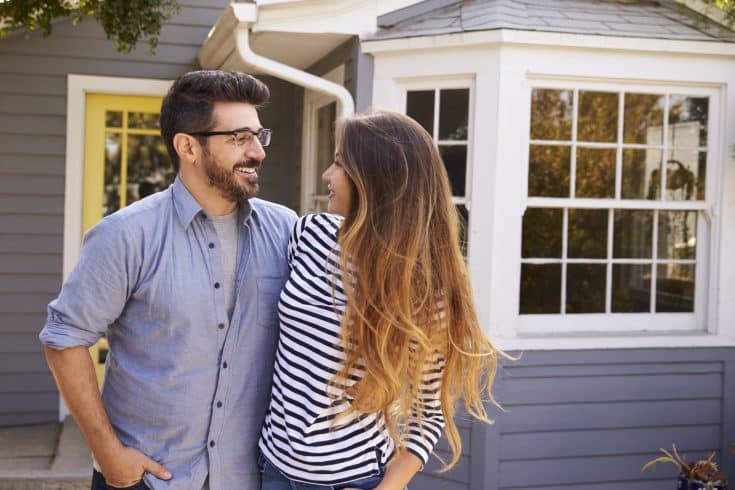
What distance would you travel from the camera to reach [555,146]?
4660 millimetres

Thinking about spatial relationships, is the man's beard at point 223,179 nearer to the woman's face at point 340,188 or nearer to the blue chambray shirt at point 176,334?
the blue chambray shirt at point 176,334

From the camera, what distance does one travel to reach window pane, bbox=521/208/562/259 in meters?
4.65

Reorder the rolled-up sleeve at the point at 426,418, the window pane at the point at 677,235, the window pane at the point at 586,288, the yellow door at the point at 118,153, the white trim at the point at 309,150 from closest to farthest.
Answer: the rolled-up sleeve at the point at 426,418 → the window pane at the point at 586,288 → the window pane at the point at 677,235 → the white trim at the point at 309,150 → the yellow door at the point at 118,153

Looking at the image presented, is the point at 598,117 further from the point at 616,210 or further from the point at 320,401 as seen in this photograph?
the point at 320,401

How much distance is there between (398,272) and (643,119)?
3137mm

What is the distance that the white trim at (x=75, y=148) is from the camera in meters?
5.99

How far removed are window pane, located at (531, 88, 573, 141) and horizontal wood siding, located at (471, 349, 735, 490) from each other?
1149 millimetres

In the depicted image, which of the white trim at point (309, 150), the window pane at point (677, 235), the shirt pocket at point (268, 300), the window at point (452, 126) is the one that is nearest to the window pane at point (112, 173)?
the white trim at point (309, 150)

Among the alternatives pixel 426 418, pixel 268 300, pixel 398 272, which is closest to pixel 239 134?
pixel 268 300

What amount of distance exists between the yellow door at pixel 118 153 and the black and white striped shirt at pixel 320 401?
14.3ft

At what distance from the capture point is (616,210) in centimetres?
477

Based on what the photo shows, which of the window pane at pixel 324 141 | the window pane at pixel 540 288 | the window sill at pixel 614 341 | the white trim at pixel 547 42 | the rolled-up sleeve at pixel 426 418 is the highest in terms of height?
the white trim at pixel 547 42

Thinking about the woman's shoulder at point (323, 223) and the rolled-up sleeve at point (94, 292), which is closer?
the rolled-up sleeve at point (94, 292)

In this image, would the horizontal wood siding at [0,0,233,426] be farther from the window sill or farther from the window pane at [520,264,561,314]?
the window sill
